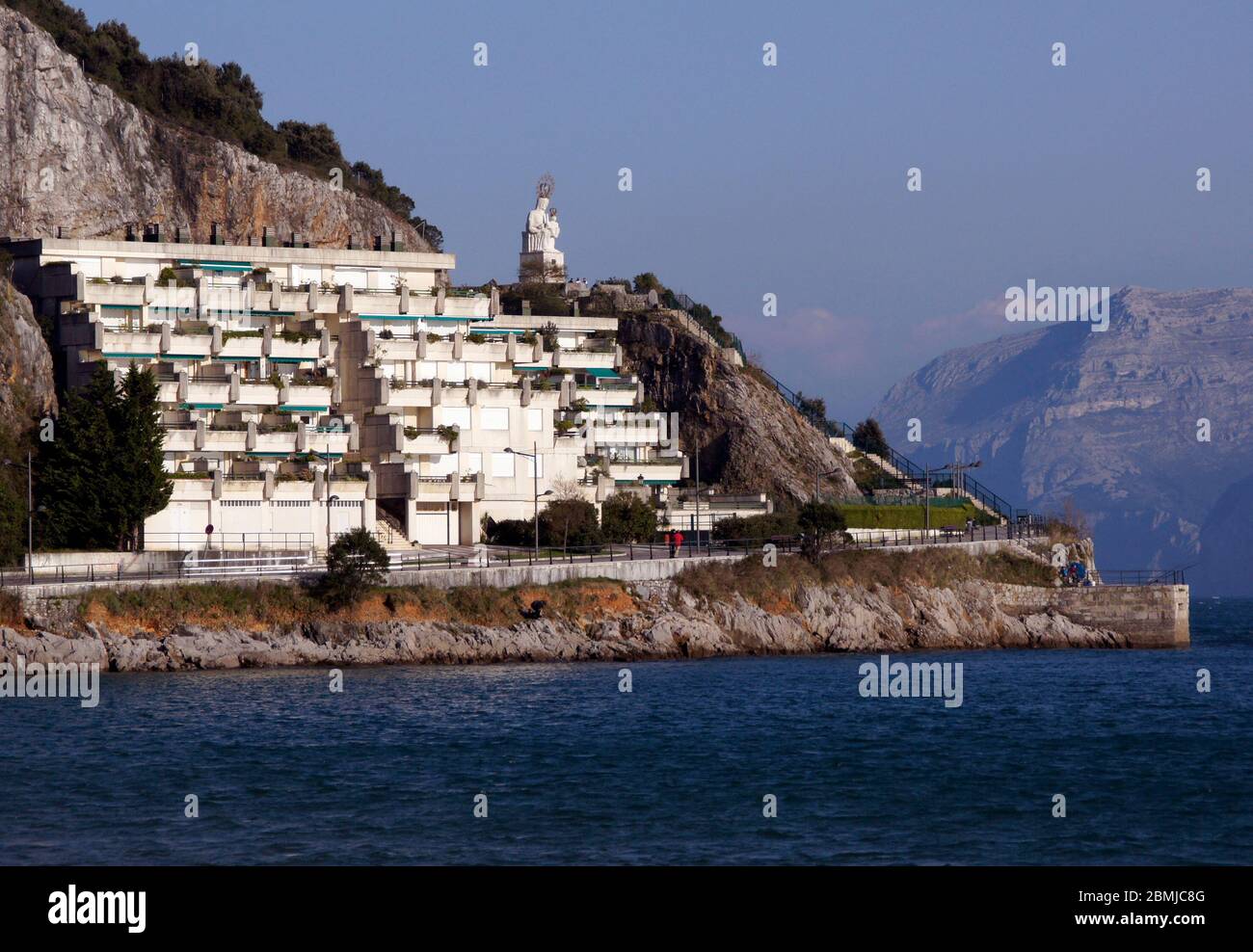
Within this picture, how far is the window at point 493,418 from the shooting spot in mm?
103438

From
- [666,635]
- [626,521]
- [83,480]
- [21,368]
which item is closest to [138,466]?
[83,480]

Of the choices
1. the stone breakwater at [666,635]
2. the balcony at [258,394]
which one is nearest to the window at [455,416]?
the balcony at [258,394]

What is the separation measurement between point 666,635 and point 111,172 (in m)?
50.6

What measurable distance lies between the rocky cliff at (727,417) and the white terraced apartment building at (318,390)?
14.5m

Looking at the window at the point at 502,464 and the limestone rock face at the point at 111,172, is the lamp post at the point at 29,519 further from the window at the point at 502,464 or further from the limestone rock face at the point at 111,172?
the limestone rock face at the point at 111,172

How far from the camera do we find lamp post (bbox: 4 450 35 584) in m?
77.4

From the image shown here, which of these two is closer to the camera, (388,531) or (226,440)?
(388,531)

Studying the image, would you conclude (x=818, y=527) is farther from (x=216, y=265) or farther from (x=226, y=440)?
(x=216, y=265)

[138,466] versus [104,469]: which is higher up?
[138,466]

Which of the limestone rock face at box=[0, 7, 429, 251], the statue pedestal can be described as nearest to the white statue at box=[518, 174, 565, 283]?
the statue pedestal

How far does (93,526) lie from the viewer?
8231 centimetres

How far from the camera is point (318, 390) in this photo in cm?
9919

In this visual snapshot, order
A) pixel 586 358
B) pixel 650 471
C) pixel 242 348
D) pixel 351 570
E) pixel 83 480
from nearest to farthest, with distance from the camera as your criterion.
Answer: pixel 351 570, pixel 83 480, pixel 242 348, pixel 650 471, pixel 586 358

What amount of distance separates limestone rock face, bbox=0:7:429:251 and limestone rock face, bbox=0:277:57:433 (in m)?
17.4
